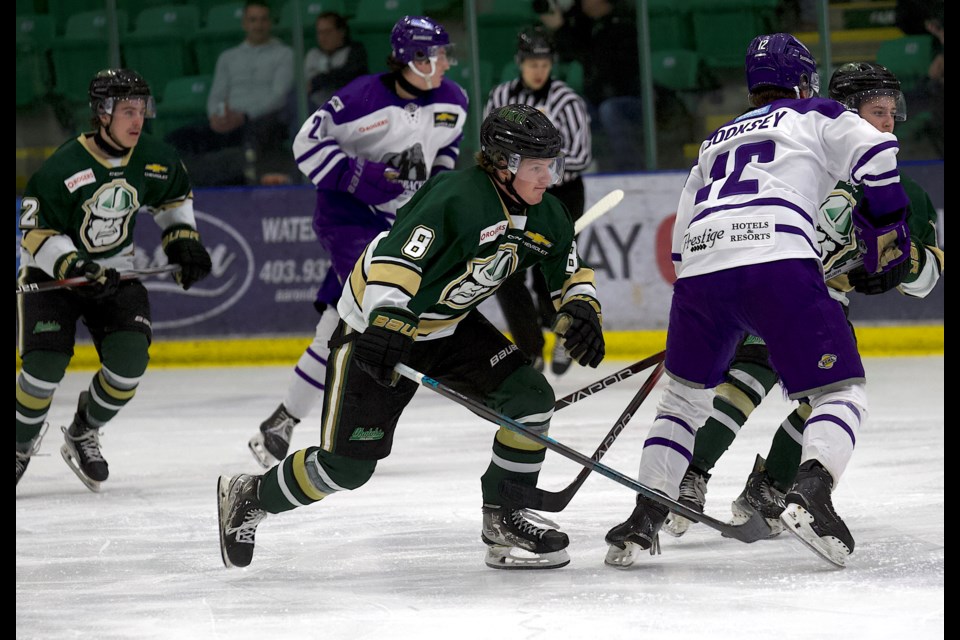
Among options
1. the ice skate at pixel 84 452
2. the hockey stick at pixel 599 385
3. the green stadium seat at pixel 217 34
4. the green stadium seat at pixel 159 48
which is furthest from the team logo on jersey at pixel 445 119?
the green stadium seat at pixel 159 48

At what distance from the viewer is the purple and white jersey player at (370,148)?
15.9 ft

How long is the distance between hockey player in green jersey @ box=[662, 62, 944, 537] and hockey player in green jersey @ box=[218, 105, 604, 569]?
46 centimetres

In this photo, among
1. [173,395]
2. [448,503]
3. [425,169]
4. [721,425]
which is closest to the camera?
[721,425]

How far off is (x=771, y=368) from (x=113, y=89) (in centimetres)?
201

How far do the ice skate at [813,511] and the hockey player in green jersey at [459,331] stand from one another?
0.53 m

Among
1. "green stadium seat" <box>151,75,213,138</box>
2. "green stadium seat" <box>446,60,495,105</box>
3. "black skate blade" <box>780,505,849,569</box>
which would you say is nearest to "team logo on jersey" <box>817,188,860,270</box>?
"black skate blade" <box>780,505,849,569</box>

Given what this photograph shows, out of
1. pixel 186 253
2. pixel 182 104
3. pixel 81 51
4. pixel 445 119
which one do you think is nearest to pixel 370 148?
pixel 445 119

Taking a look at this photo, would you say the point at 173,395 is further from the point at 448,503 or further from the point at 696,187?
the point at 696,187

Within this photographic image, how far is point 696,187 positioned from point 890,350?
13.1 ft

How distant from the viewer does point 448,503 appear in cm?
409

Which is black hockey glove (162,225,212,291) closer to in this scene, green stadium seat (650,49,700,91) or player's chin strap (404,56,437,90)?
player's chin strap (404,56,437,90)

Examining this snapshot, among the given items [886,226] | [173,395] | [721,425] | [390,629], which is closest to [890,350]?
[173,395]

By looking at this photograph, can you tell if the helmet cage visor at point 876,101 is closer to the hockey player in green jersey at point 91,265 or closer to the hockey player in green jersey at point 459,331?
the hockey player in green jersey at point 459,331

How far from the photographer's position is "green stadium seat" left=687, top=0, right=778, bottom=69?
7.63 metres
